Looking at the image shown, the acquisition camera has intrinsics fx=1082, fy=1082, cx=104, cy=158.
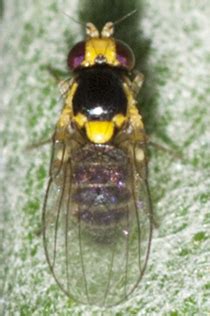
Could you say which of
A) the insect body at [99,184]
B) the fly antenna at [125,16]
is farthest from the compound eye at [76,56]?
the fly antenna at [125,16]

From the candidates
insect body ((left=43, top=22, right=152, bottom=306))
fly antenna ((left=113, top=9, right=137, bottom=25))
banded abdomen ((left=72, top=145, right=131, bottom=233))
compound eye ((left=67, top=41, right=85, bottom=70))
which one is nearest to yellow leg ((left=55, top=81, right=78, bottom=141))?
insect body ((left=43, top=22, right=152, bottom=306))

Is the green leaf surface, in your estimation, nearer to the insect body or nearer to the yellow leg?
the insect body

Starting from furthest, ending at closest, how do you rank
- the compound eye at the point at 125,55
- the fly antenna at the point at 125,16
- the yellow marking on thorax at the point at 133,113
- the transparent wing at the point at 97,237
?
the fly antenna at the point at 125,16 < the compound eye at the point at 125,55 < the yellow marking on thorax at the point at 133,113 < the transparent wing at the point at 97,237

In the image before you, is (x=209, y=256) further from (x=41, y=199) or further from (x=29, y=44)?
(x=29, y=44)

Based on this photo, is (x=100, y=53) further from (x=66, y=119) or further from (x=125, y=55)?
(x=66, y=119)

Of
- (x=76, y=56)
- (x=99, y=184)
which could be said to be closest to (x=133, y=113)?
(x=76, y=56)

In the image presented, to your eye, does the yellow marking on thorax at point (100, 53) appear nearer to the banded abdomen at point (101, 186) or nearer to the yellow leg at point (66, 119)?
the yellow leg at point (66, 119)
